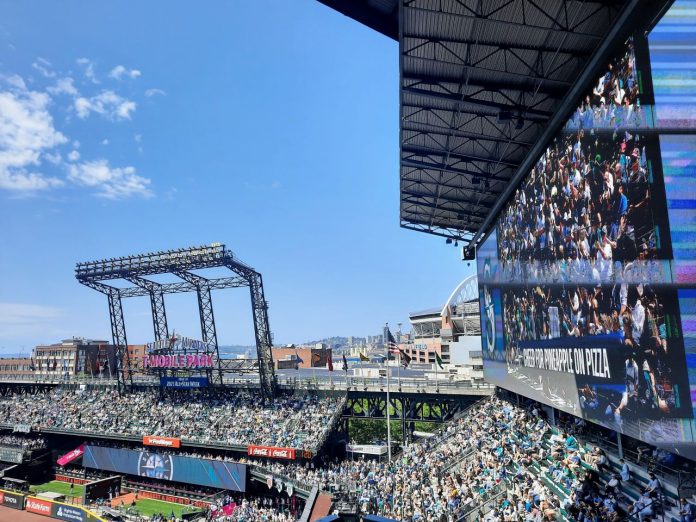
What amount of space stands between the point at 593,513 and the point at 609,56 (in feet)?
36.1

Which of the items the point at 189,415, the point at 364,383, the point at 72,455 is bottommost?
the point at 72,455

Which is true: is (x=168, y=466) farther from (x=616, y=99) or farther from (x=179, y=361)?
(x=616, y=99)

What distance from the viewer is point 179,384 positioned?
45.3 metres

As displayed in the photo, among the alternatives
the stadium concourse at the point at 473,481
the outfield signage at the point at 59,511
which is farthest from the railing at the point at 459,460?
the outfield signage at the point at 59,511

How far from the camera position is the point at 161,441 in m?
38.4

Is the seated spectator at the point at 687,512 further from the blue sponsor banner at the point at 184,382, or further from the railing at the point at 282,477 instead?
the blue sponsor banner at the point at 184,382

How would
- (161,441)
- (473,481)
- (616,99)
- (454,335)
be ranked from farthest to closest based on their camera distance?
(454,335) → (161,441) → (473,481) → (616,99)

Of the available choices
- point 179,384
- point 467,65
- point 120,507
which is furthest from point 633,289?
point 179,384

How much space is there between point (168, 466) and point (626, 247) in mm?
36830

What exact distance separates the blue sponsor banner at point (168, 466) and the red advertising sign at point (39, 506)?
5746mm

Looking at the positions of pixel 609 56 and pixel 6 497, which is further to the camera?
pixel 6 497

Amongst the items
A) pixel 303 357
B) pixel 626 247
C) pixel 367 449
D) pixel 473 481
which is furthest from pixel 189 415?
pixel 303 357

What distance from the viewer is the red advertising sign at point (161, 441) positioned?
124ft

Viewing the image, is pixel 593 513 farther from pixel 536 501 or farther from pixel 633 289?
pixel 633 289
